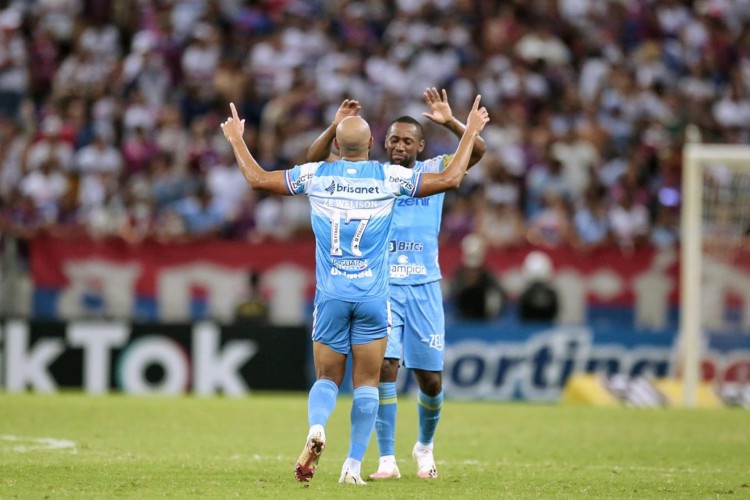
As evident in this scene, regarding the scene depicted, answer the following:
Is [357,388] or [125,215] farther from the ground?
[125,215]

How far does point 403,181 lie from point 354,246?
0.55 metres

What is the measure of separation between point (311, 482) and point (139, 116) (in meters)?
15.7

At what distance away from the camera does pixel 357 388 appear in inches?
362

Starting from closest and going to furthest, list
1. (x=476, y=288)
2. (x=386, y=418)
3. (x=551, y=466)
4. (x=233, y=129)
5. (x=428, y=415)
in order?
1. (x=233, y=129)
2. (x=386, y=418)
3. (x=428, y=415)
4. (x=551, y=466)
5. (x=476, y=288)

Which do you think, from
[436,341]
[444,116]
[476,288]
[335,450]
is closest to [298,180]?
[444,116]

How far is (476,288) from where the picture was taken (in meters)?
20.3

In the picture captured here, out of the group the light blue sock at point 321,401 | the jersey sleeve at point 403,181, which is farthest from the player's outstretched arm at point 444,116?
the light blue sock at point 321,401

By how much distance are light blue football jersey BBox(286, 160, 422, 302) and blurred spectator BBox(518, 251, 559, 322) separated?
37.8ft

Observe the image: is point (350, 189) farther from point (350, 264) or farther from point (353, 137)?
point (350, 264)

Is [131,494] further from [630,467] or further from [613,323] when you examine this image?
[613,323]

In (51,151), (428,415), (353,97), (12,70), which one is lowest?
(428,415)

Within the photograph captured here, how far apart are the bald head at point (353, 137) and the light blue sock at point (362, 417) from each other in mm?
1620

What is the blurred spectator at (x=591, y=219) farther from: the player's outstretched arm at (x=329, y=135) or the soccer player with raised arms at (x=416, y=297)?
the player's outstretched arm at (x=329, y=135)

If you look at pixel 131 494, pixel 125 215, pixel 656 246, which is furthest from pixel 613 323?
pixel 131 494
